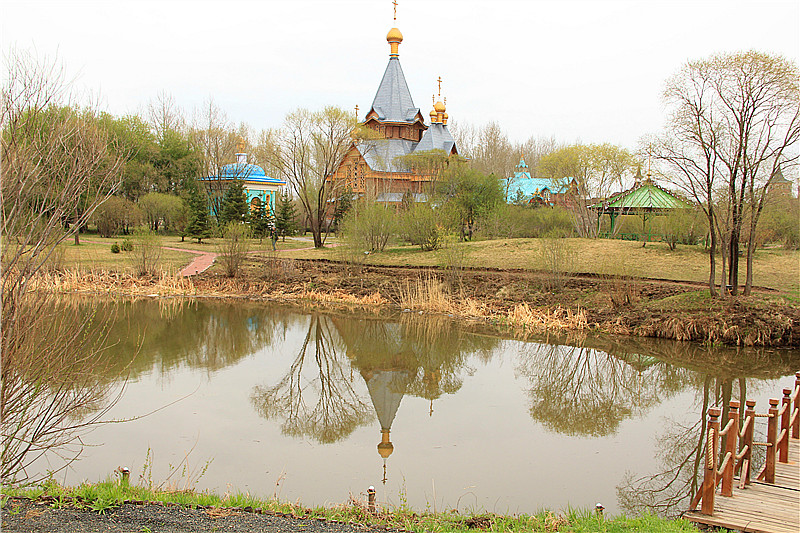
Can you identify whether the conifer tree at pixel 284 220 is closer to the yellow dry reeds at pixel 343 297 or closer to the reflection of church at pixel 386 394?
the yellow dry reeds at pixel 343 297

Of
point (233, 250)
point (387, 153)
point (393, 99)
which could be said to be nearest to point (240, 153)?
point (387, 153)

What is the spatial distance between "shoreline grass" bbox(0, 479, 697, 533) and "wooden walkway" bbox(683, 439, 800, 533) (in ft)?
1.10

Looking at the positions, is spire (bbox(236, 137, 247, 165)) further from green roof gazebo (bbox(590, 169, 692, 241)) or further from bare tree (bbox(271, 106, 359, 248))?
green roof gazebo (bbox(590, 169, 692, 241))

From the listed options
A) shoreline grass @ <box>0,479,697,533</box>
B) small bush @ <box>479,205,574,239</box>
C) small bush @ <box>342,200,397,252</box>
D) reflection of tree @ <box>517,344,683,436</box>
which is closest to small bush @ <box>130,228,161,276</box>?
small bush @ <box>342,200,397,252</box>

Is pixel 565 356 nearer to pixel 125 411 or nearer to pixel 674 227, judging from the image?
pixel 125 411

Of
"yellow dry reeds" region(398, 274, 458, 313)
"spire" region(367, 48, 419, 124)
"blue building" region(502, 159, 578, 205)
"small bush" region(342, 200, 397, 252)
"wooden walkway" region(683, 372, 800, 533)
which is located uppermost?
"spire" region(367, 48, 419, 124)

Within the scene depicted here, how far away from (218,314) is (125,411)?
8994mm

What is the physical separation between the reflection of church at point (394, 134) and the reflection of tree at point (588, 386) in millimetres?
28198

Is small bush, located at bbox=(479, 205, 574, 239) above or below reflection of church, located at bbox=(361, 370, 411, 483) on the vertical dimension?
above

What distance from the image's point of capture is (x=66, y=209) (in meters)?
5.34

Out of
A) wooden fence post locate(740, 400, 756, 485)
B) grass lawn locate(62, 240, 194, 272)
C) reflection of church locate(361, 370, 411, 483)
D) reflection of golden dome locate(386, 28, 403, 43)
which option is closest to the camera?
wooden fence post locate(740, 400, 756, 485)

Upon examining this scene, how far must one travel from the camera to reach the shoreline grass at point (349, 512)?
5.51 metres

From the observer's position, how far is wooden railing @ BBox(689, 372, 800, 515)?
218 inches

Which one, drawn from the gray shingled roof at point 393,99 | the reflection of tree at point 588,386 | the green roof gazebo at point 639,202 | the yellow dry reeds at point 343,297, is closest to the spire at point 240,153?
the gray shingled roof at point 393,99
